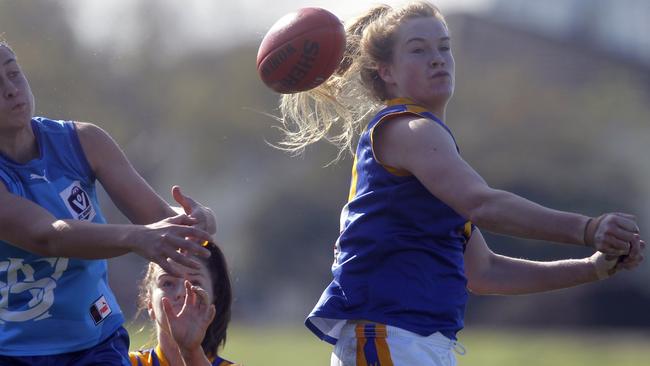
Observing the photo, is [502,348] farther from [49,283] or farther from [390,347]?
[49,283]

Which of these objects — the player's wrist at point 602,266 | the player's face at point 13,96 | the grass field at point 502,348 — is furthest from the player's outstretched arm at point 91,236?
the grass field at point 502,348

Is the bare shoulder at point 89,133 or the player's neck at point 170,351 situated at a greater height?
the bare shoulder at point 89,133

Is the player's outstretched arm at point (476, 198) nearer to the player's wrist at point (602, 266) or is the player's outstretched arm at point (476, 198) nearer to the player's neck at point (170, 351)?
the player's wrist at point (602, 266)

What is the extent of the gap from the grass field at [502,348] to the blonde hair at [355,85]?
10268 millimetres

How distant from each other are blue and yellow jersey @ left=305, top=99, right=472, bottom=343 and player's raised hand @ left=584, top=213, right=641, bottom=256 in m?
0.79

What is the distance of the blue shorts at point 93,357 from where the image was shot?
4.03 meters

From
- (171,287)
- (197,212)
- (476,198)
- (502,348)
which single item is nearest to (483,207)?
(476,198)

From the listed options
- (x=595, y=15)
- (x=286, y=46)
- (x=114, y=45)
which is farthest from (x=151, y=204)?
(x=595, y=15)

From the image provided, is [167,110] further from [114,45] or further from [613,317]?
[114,45]

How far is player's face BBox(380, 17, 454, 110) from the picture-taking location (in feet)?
14.4

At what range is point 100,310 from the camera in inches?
165

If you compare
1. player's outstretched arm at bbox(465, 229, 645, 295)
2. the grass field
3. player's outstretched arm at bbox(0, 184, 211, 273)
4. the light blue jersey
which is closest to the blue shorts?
the light blue jersey

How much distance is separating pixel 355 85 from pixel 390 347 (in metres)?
Answer: 1.22

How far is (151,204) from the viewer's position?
4.32m
